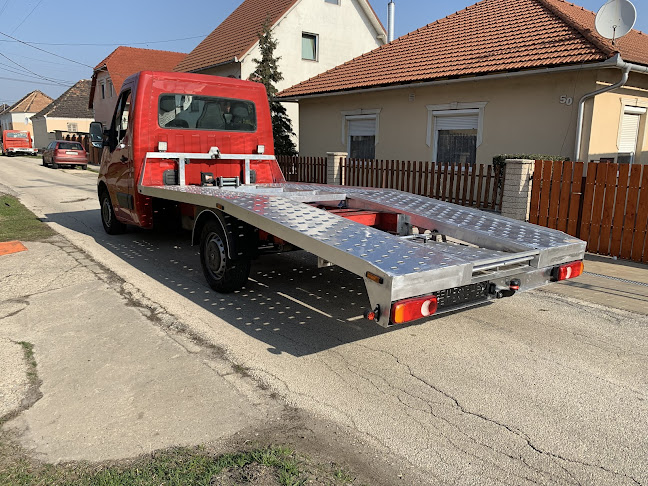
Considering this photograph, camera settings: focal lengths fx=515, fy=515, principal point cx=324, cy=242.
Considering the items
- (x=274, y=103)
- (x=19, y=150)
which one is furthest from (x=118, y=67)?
(x=274, y=103)

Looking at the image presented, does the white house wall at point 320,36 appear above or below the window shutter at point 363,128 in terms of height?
above

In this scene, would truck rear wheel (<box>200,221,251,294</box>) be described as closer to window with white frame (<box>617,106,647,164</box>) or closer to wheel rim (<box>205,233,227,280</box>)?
wheel rim (<box>205,233,227,280</box>)

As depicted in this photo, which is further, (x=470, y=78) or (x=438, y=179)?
(x=470, y=78)

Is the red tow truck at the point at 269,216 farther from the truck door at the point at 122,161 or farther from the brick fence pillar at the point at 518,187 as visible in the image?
the brick fence pillar at the point at 518,187

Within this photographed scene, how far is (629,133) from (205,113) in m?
10.2

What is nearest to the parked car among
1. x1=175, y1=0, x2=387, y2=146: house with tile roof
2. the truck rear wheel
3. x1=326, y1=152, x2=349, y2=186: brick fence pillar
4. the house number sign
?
x1=175, y1=0, x2=387, y2=146: house with tile roof

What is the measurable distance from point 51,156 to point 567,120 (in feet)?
91.5

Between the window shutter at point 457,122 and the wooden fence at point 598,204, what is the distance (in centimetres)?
447

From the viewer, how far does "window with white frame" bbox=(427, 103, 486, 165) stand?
13015mm

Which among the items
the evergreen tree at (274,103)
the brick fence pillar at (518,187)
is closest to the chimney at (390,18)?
the evergreen tree at (274,103)

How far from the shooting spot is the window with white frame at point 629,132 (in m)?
11.9

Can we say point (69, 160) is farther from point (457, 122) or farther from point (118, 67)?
point (457, 122)

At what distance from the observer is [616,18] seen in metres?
10.2

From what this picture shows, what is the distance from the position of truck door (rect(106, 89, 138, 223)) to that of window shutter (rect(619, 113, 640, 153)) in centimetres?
1066
